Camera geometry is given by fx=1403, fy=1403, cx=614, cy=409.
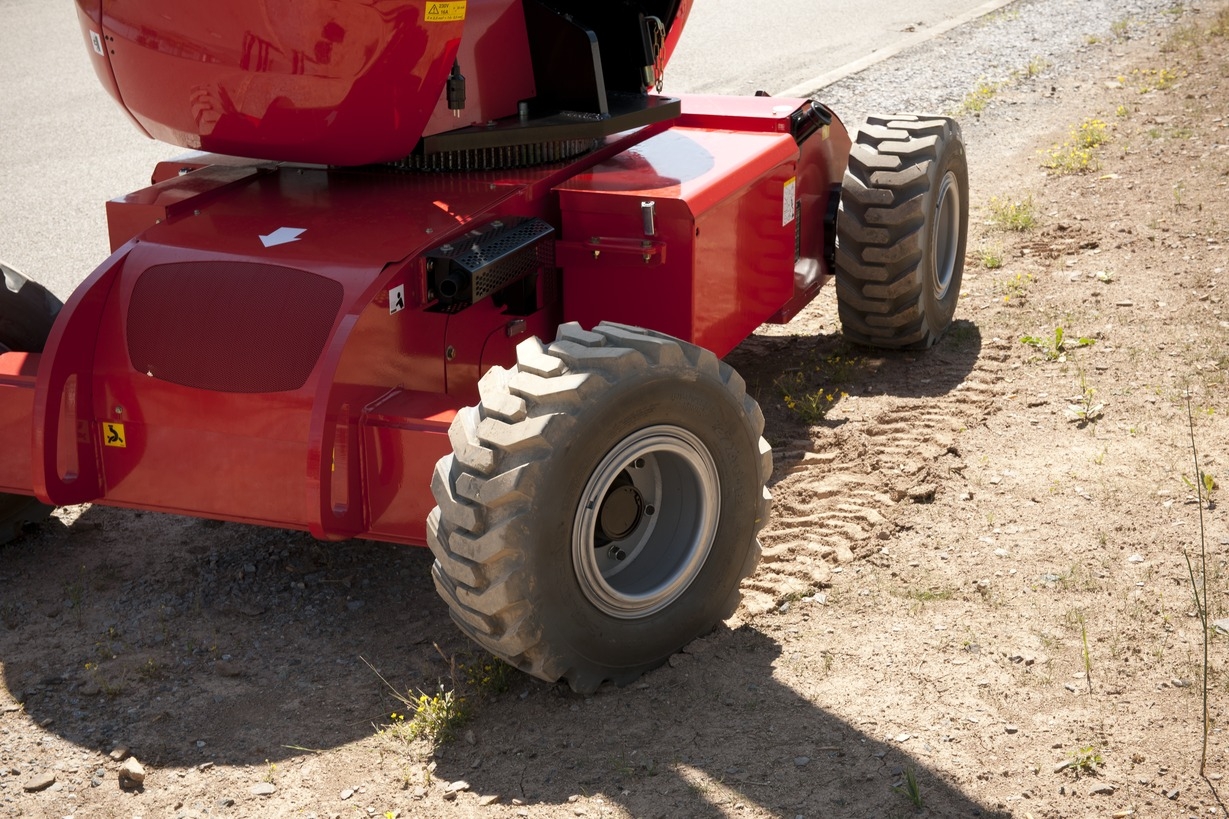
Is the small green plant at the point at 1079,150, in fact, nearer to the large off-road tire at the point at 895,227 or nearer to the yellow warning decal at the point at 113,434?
the large off-road tire at the point at 895,227

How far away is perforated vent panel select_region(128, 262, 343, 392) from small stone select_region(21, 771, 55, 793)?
1122mm

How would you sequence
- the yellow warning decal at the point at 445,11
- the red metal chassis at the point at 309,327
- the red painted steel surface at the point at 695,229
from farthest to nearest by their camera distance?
the red painted steel surface at the point at 695,229 < the yellow warning decal at the point at 445,11 < the red metal chassis at the point at 309,327

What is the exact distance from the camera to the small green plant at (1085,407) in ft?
18.1

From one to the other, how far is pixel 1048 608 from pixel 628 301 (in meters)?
1.65

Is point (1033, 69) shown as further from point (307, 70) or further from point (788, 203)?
point (307, 70)

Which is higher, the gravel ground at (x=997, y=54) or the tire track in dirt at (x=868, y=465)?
the gravel ground at (x=997, y=54)

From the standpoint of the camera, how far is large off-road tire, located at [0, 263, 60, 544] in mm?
4723

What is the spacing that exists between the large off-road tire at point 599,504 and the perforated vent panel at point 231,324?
0.64 metres

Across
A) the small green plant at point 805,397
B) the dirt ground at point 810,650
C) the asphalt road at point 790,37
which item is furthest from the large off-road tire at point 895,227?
the asphalt road at point 790,37

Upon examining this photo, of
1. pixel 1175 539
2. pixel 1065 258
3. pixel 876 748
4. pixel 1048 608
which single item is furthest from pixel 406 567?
pixel 1065 258

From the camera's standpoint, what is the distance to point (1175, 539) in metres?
4.55

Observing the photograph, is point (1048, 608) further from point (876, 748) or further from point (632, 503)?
point (632, 503)

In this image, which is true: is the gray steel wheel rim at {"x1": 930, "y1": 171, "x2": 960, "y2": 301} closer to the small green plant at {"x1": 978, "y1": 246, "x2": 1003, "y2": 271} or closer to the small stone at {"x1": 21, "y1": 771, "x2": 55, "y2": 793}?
the small green plant at {"x1": 978, "y1": 246, "x2": 1003, "y2": 271}

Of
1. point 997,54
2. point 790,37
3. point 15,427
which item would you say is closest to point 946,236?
point 15,427
